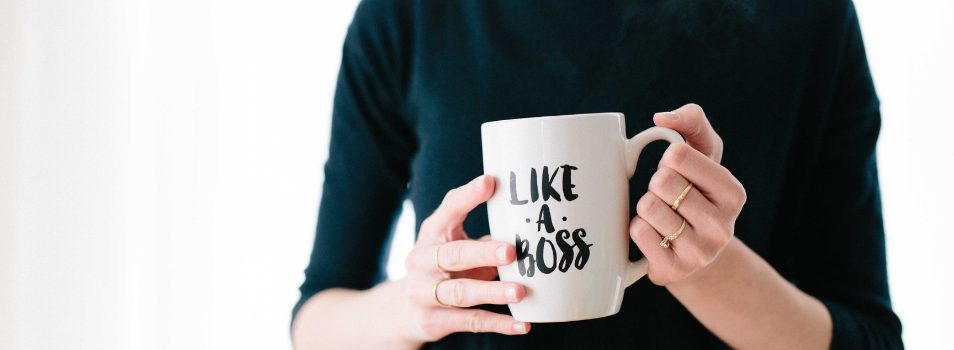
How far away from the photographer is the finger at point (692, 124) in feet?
1.85

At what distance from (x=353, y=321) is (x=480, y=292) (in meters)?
0.25

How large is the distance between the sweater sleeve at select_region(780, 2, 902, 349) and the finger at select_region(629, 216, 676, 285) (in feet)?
1.01

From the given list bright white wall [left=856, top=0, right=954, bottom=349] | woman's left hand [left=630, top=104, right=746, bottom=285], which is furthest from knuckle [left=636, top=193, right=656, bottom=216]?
bright white wall [left=856, top=0, right=954, bottom=349]

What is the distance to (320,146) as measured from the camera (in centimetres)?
133

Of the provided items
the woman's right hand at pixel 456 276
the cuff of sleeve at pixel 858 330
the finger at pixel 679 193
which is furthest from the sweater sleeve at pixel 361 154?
the cuff of sleeve at pixel 858 330

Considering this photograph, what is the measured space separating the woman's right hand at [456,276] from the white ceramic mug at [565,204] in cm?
2

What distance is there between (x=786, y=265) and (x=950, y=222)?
603 millimetres

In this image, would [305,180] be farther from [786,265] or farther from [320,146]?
[786,265]

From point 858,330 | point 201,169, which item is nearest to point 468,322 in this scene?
point 858,330

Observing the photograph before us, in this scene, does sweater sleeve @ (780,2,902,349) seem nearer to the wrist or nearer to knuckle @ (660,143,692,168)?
the wrist

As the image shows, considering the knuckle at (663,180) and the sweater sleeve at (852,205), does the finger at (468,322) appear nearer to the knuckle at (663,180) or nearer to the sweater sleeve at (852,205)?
the knuckle at (663,180)

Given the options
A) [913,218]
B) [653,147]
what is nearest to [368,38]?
[653,147]

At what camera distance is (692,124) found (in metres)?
0.57

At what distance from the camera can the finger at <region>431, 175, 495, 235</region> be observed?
1.87 ft
